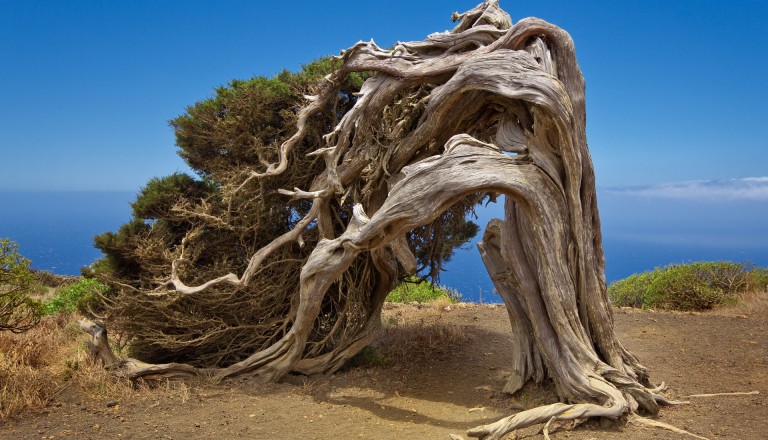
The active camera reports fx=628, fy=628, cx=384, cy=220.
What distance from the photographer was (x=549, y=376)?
7.63m

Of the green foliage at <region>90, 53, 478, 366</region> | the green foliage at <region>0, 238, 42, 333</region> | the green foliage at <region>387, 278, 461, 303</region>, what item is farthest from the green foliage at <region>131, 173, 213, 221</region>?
the green foliage at <region>387, 278, 461, 303</region>

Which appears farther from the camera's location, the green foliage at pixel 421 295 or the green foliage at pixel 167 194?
the green foliage at pixel 421 295

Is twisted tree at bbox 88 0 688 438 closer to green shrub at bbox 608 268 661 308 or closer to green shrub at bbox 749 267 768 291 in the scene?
green shrub at bbox 608 268 661 308

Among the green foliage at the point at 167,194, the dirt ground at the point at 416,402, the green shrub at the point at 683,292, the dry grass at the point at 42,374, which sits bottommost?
the dirt ground at the point at 416,402

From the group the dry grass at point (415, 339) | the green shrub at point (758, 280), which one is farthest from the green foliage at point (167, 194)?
the green shrub at point (758, 280)

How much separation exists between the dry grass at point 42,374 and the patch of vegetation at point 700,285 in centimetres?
1135

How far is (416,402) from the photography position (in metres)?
7.82

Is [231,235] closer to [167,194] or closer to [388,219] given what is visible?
[167,194]

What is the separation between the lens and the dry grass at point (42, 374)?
286 inches

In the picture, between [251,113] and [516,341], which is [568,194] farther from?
[251,113]

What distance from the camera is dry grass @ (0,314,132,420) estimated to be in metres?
7.26

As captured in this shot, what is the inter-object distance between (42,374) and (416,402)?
483 centimetres

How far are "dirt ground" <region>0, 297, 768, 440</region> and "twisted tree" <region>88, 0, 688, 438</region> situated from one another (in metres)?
0.37

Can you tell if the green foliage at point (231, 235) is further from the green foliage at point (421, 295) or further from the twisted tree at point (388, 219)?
the green foliage at point (421, 295)
